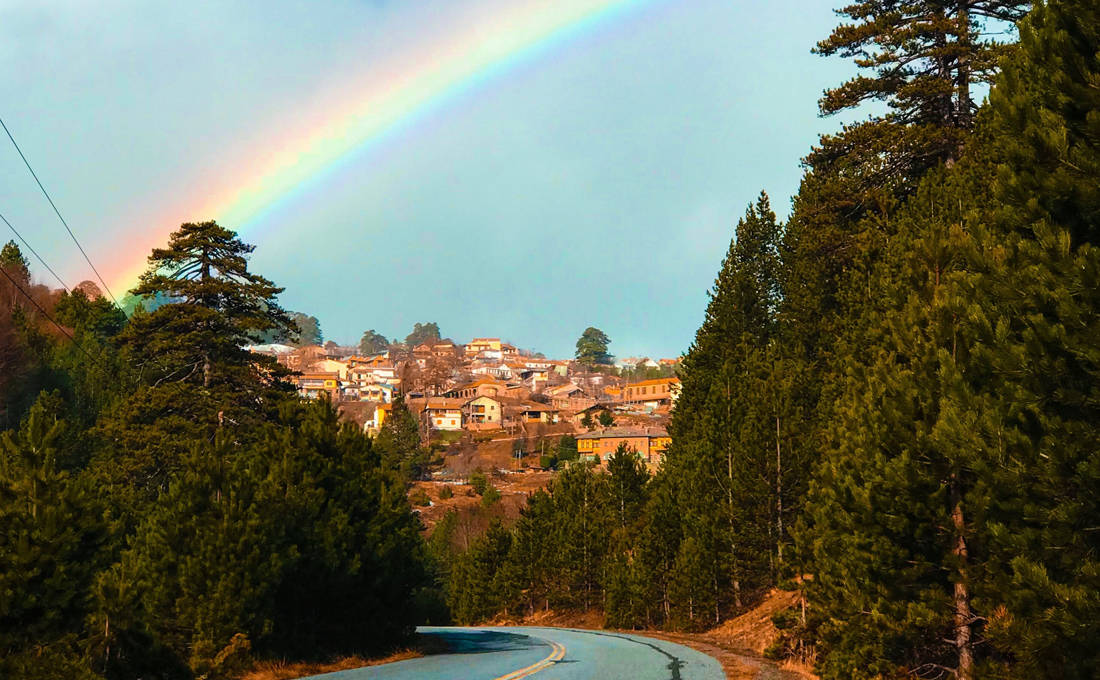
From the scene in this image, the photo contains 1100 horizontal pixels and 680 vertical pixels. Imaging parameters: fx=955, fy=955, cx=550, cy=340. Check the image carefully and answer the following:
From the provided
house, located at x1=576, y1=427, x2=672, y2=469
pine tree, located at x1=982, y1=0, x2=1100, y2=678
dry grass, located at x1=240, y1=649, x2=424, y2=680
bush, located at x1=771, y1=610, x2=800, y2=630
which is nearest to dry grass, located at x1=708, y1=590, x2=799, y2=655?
bush, located at x1=771, y1=610, x2=800, y2=630

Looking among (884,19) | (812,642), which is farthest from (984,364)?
(884,19)

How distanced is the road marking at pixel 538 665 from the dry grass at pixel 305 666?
4.10 metres

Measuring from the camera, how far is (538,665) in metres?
20.6

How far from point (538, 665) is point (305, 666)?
18.7 feet

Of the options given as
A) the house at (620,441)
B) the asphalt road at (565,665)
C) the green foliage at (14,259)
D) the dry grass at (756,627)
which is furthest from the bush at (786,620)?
the house at (620,441)

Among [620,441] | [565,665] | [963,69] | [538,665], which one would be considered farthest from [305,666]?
[620,441]

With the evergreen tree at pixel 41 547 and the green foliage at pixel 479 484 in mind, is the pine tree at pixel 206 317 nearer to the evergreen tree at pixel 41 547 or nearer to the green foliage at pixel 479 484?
the evergreen tree at pixel 41 547

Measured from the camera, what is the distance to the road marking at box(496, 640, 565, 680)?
17.8 metres

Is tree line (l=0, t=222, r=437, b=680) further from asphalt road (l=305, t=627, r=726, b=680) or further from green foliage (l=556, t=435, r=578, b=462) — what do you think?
green foliage (l=556, t=435, r=578, b=462)

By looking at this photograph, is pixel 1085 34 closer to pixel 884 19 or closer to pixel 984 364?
pixel 984 364

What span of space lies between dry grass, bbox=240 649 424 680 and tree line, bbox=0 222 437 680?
0.42 meters

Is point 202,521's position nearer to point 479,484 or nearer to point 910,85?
point 910,85

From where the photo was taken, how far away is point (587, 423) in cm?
18912

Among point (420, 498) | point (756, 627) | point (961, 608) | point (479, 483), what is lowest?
point (756, 627)
